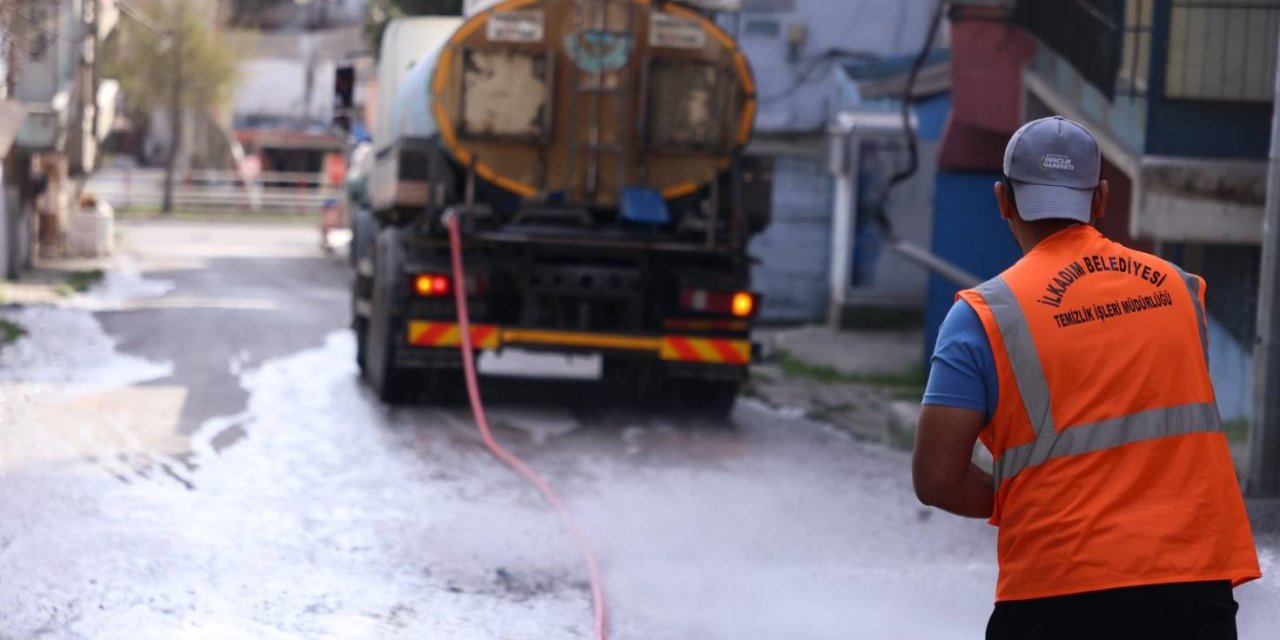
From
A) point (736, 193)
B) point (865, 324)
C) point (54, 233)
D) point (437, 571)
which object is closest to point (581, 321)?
point (736, 193)

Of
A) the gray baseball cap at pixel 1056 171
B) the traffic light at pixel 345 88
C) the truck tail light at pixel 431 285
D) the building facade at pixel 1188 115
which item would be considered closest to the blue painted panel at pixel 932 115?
the building facade at pixel 1188 115

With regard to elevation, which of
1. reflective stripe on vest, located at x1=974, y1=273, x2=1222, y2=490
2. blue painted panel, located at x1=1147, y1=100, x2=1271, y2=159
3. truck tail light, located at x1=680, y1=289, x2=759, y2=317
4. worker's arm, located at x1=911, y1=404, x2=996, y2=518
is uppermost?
blue painted panel, located at x1=1147, y1=100, x2=1271, y2=159

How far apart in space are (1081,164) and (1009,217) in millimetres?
199

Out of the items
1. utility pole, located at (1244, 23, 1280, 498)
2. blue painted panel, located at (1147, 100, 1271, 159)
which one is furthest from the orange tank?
utility pole, located at (1244, 23, 1280, 498)

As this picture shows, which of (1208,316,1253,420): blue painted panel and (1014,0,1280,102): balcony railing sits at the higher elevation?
(1014,0,1280,102): balcony railing

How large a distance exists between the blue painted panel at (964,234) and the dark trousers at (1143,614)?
13.4 m

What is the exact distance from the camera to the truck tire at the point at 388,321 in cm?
1338

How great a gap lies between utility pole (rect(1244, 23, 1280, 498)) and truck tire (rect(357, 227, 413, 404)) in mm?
6311

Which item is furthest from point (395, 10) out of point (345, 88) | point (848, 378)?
point (848, 378)

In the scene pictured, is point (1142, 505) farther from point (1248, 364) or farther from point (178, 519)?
point (1248, 364)

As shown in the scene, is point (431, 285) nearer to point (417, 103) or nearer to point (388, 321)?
point (388, 321)

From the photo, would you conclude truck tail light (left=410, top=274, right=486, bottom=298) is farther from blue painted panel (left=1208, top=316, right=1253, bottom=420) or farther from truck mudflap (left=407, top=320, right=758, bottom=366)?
blue painted panel (left=1208, top=316, right=1253, bottom=420)

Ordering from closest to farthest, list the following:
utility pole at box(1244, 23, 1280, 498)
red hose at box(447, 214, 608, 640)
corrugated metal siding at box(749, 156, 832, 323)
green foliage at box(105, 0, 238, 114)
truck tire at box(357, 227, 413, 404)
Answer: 1. red hose at box(447, 214, 608, 640)
2. utility pole at box(1244, 23, 1280, 498)
3. truck tire at box(357, 227, 413, 404)
4. corrugated metal siding at box(749, 156, 832, 323)
5. green foliage at box(105, 0, 238, 114)

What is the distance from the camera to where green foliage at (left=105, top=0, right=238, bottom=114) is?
53.2m
